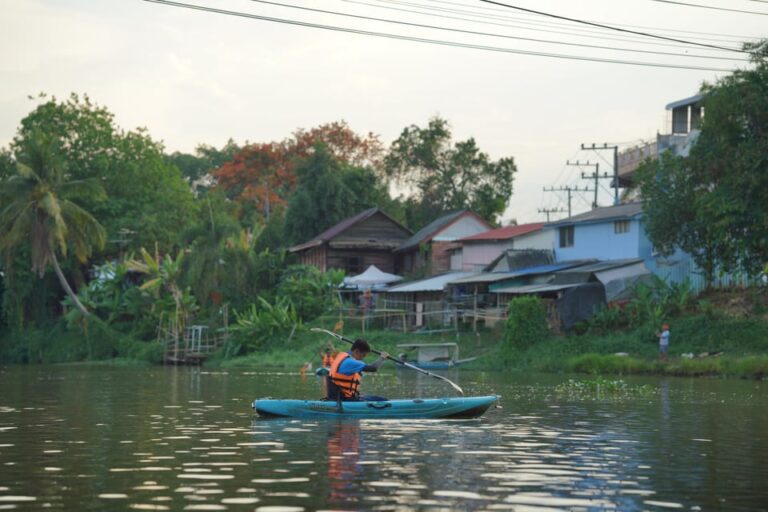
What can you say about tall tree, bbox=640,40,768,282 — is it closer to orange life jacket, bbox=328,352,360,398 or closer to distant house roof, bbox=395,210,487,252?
orange life jacket, bbox=328,352,360,398

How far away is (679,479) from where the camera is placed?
14.1 m

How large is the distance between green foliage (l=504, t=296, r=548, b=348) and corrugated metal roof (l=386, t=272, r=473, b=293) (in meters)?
9.89

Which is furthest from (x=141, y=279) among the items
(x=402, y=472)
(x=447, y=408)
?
(x=402, y=472)

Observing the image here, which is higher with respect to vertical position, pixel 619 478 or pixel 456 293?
pixel 456 293

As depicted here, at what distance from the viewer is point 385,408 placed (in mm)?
21953

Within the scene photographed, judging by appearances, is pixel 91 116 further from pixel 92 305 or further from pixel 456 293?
pixel 456 293

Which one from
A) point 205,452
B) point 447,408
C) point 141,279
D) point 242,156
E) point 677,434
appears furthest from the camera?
point 242,156

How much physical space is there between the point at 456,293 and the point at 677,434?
3871 centimetres

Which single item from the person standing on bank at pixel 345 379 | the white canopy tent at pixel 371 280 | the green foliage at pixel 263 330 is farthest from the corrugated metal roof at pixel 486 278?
the person standing on bank at pixel 345 379

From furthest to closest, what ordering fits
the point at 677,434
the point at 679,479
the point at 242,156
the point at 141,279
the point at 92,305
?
1. the point at 242,156
2. the point at 141,279
3. the point at 92,305
4. the point at 677,434
5. the point at 679,479

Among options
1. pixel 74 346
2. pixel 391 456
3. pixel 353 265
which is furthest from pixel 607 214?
pixel 391 456

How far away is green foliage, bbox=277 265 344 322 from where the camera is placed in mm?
61594

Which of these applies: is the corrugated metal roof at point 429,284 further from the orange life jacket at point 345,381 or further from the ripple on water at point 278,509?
the ripple on water at point 278,509

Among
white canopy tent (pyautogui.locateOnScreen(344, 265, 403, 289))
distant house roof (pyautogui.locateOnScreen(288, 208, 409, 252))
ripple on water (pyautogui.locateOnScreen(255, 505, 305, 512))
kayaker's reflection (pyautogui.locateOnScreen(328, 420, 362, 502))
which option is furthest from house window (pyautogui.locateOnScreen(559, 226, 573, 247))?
ripple on water (pyautogui.locateOnScreen(255, 505, 305, 512))
